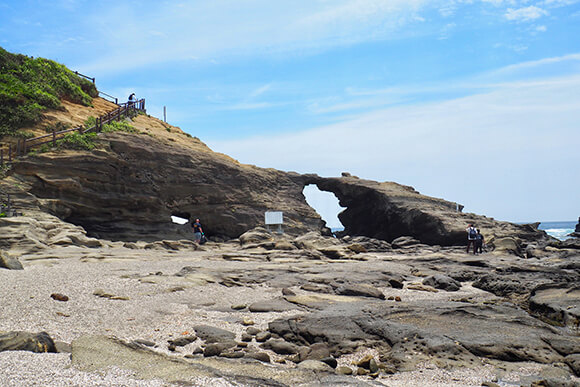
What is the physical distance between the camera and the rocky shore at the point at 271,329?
203 inches


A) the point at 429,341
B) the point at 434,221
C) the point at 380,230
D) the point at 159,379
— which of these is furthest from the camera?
the point at 380,230

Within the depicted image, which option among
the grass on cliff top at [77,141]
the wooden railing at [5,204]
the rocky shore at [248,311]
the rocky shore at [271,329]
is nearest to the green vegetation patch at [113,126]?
the grass on cliff top at [77,141]

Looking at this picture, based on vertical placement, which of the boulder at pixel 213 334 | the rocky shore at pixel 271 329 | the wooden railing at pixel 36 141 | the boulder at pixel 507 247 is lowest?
the boulder at pixel 213 334

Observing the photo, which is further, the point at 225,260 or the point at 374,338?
the point at 225,260

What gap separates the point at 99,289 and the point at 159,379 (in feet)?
A: 19.5

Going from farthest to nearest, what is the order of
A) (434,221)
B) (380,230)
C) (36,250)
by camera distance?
(380,230) → (434,221) → (36,250)

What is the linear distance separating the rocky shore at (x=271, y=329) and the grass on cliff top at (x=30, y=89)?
57.1ft

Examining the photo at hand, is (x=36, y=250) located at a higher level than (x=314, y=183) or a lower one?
lower

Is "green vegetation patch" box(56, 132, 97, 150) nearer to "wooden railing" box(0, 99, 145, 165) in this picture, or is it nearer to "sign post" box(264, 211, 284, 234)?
"wooden railing" box(0, 99, 145, 165)

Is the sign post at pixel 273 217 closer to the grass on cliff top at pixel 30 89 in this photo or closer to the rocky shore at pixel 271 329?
the grass on cliff top at pixel 30 89

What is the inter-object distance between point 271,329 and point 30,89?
28.7 meters

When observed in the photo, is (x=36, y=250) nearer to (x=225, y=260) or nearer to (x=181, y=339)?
(x=225, y=260)

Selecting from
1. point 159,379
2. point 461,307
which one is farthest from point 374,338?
point 159,379

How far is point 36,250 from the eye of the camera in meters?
16.6
